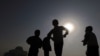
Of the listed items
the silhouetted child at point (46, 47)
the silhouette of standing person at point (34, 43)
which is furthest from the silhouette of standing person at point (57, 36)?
the silhouette of standing person at point (34, 43)

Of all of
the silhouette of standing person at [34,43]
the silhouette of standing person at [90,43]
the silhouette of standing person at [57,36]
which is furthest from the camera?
the silhouette of standing person at [34,43]

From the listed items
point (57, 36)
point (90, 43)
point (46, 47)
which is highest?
point (57, 36)

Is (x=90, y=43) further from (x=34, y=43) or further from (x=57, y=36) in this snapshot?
(x=34, y=43)

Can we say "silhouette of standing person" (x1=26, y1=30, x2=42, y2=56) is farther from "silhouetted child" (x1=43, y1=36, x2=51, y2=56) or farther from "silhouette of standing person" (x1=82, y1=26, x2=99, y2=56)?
"silhouette of standing person" (x1=82, y1=26, x2=99, y2=56)

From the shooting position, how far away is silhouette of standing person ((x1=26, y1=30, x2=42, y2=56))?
1260 centimetres

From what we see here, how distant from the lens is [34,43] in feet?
41.7

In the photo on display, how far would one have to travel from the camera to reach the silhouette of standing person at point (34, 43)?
1260cm

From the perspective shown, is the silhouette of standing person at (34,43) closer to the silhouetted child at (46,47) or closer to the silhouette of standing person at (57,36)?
the silhouetted child at (46,47)

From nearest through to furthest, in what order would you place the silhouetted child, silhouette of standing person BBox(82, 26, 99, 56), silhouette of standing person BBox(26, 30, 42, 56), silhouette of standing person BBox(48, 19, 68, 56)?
silhouette of standing person BBox(82, 26, 99, 56) → silhouette of standing person BBox(48, 19, 68, 56) → silhouette of standing person BBox(26, 30, 42, 56) → the silhouetted child

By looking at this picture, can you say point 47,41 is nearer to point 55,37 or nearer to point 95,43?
point 55,37

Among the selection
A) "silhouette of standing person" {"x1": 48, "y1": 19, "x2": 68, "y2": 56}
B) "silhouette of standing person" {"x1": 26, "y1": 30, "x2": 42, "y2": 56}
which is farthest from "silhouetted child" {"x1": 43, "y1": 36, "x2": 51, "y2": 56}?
"silhouette of standing person" {"x1": 48, "y1": 19, "x2": 68, "y2": 56}

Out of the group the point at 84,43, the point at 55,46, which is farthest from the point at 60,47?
the point at 84,43

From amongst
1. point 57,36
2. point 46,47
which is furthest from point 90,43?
point 46,47

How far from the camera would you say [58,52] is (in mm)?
11195
